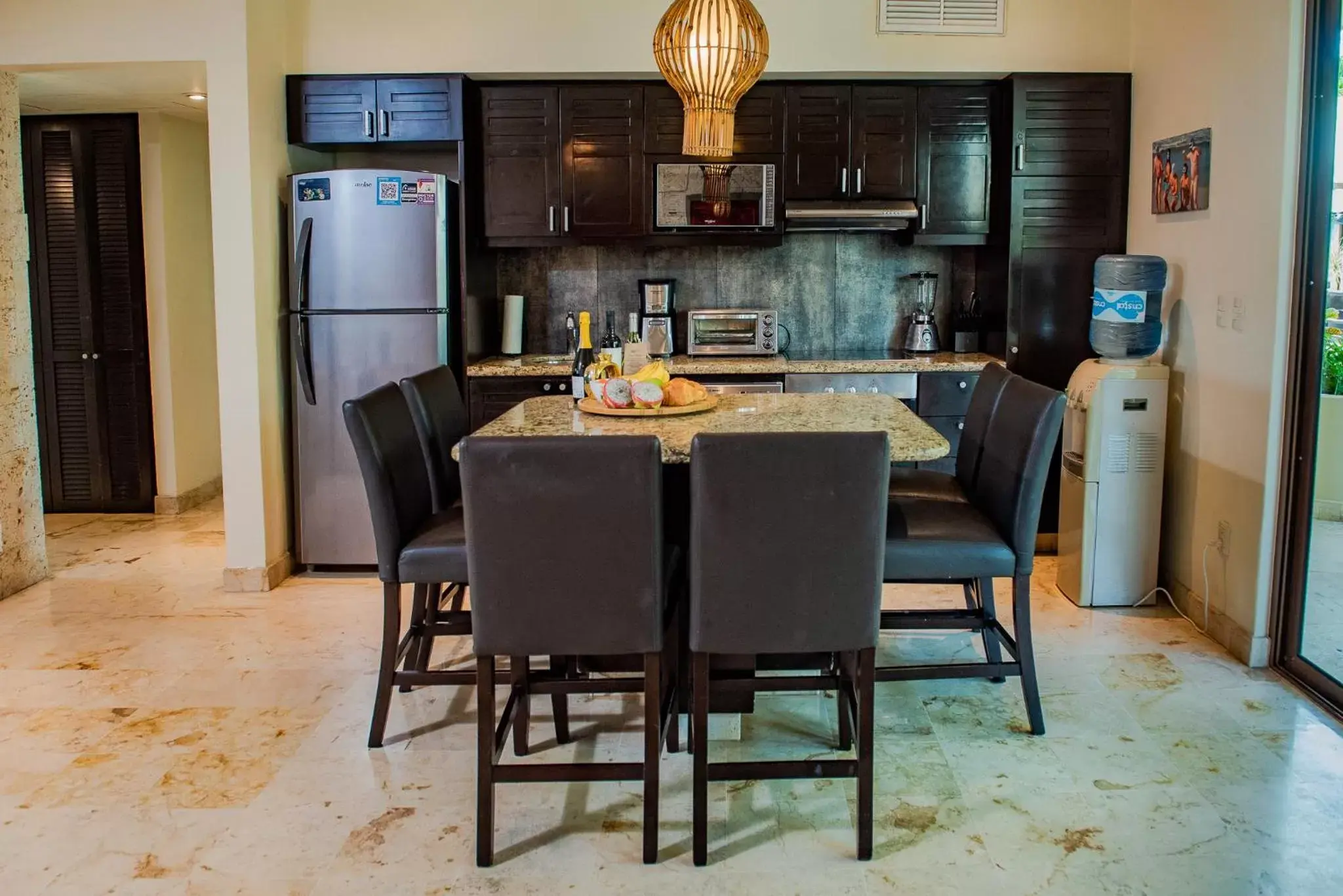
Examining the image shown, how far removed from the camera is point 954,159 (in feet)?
16.9

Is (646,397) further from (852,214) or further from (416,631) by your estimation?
(852,214)

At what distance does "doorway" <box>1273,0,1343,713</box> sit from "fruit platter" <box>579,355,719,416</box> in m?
1.87

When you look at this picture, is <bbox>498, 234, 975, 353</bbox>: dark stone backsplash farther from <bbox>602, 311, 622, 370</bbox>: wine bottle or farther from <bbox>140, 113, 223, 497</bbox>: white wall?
<bbox>140, 113, 223, 497</bbox>: white wall

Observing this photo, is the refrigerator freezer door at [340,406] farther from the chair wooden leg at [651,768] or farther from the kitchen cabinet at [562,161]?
the chair wooden leg at [651,768]

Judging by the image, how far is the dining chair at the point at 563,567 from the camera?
7.93 feet

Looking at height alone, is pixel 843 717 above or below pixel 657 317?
below

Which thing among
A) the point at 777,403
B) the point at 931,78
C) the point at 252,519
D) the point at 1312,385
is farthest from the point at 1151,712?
the point at 252,519

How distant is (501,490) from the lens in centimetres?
244

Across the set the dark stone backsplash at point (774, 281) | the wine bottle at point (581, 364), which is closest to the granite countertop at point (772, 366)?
the dark stone backsplash at point (774, 281)

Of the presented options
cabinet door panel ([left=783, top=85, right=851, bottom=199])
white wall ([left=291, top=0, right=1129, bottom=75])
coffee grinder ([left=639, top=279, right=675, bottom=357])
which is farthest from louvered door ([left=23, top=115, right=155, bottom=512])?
cabinet door panel ([left=783, top=85, right=851, bottom=199])

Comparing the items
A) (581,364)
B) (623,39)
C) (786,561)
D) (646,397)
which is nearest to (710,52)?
(646,397)

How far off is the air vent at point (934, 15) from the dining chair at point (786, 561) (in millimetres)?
3123

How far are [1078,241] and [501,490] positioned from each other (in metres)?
3.49

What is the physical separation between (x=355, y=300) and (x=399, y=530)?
2.05m
